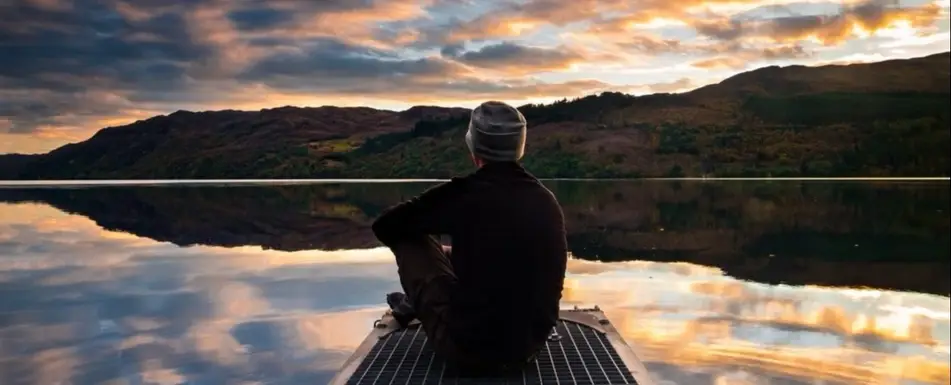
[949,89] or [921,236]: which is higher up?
[949,89]

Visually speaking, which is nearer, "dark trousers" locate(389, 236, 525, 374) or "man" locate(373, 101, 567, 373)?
"man" locate(373, 101, 567, 373)

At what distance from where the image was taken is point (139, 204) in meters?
35.3

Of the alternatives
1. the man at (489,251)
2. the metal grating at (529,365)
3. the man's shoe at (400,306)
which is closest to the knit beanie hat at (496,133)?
the man at (489,251)

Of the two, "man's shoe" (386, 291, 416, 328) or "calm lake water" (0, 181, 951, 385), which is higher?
"man's shoe" (386, 291, 416, 328)

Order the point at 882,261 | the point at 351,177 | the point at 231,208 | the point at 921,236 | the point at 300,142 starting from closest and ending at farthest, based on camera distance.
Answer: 1. the point at 882,261
2. the point at 921,236
3. the point at 231,208
4. the point at 351,177
5. the point at 300,142

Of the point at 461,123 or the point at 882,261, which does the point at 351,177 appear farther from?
the point at 882,261

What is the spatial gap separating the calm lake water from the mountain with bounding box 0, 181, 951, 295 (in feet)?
0.35

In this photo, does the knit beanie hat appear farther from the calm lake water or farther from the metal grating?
the calm lake water

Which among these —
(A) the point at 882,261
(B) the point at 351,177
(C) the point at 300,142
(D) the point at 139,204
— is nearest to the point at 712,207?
(A) the point at 882,261

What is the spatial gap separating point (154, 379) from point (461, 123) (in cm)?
9399

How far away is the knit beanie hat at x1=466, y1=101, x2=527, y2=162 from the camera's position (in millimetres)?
5148

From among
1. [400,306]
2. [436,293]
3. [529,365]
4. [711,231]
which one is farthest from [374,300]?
[711,231]

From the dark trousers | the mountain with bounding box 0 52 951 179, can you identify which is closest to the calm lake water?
the dark trousers

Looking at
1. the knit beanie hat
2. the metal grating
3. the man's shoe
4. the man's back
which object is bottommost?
the metal grating
